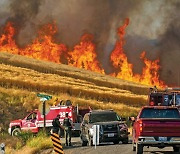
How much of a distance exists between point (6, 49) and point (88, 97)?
1972 inches

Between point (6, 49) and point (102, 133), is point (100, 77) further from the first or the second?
point (102, 133)

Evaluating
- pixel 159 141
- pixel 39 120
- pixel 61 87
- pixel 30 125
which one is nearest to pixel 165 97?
pixel 39 120

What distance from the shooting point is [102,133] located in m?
28.3

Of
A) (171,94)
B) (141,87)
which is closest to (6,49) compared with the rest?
(141,87)

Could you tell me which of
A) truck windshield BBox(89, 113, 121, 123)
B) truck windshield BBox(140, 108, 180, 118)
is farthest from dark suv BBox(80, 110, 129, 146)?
truck windshield BBox(140, 108, 180, 118)

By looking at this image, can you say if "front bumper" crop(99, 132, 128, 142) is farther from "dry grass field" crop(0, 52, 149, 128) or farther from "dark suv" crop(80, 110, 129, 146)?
"dry grass field" crop(0, 52, 149, 128)

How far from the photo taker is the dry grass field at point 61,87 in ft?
195

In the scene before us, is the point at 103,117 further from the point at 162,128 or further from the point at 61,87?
the point at 61,87

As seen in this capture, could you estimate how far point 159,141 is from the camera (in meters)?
21.6

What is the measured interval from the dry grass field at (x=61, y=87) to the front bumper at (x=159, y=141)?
3370 centimetres

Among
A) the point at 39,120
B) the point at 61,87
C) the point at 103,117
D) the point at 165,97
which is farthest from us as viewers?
the point at 61,87

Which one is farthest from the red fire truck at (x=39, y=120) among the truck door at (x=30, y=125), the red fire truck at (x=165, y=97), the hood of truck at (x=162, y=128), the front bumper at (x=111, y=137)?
the hood of truck at (x=162, y=128)

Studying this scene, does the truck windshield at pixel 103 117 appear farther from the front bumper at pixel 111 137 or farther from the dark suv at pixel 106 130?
the front bumper at pixel 111 137

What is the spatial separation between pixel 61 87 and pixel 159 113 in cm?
4550
